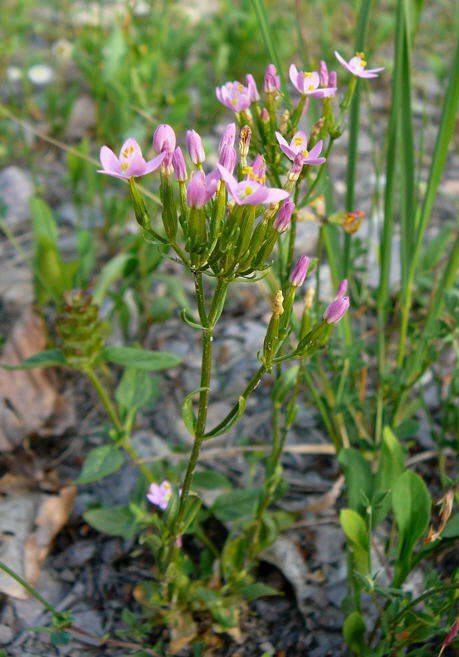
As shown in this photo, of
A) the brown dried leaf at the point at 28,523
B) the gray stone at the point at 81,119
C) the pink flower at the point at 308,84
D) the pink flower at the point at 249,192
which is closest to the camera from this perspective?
the pink flower at the point at 249,192

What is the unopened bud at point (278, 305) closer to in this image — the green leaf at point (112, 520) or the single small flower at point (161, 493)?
the single small flower at point (161, 493)

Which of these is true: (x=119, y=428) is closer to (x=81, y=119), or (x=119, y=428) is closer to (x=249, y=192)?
(x=249, y=192)

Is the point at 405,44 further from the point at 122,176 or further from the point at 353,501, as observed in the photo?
the point at 353,501

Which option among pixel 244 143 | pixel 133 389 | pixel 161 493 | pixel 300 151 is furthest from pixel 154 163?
pixel 161 493

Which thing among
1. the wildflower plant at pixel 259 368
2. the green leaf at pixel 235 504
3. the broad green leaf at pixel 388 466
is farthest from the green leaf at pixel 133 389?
the broad green leaf at pixel 388 466

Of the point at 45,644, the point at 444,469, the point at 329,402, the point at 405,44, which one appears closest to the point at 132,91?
the point at 405,44

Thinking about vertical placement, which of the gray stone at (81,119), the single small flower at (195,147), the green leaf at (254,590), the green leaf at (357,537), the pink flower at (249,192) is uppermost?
the gray stone at (81,119)

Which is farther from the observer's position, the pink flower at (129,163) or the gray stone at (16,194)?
the gray stone at (16,194)
